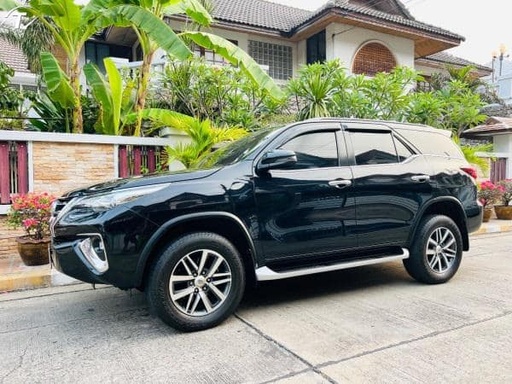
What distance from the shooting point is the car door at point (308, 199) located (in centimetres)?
376

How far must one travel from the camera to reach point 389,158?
457cm

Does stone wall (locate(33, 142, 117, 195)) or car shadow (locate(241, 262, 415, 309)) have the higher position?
stone wall (locate(33, 142, 117, 195))

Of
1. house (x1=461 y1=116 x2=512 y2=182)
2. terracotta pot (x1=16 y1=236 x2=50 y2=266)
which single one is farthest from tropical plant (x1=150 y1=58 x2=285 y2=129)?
house (x1=461 y1=116 x2=512 y2=182)

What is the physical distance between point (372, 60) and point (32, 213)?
14.0 m

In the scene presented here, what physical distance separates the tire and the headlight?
19.1 inches

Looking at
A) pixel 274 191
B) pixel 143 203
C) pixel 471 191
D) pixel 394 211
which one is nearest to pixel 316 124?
pixel 274 191

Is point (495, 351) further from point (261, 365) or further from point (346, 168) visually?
point (346, 168)

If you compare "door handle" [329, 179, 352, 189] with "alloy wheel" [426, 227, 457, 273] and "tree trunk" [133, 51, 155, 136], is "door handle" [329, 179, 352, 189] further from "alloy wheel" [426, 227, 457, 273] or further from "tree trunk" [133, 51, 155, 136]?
"tree trunk" [133, 51, 155, 136]

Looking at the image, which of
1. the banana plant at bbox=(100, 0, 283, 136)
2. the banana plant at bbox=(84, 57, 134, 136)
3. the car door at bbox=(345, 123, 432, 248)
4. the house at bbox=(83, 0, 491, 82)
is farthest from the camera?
the house at bbox=(83, 0, 491, 82)

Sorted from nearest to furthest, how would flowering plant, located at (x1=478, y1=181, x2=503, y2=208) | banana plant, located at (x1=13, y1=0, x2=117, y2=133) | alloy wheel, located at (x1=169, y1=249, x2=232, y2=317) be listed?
alloy wheel, located at (x1=169, y1=249, x2=232, y2=317), banana plant, located at (x1=13, y1=0, x2=117, y2=133), flowering plant, located at (x1=478, y1=181, x2=503, y2=208)

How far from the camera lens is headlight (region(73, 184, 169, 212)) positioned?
331 centimetres

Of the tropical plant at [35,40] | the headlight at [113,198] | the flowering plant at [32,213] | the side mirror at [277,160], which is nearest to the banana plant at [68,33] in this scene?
the flowering plant at [32,213]

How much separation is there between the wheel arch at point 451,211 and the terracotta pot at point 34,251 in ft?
15.7

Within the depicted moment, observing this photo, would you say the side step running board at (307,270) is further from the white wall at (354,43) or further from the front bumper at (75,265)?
the white wall at (354,43)
